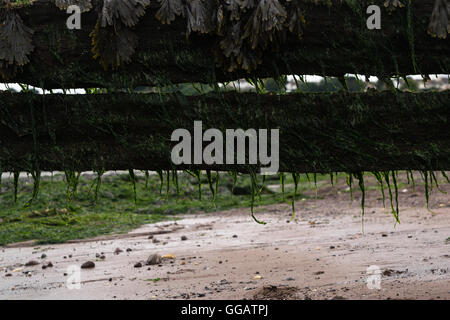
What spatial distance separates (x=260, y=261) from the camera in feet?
20.0

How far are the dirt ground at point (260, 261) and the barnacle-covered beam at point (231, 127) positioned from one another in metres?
1.34

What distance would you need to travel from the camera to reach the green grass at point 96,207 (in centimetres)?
965

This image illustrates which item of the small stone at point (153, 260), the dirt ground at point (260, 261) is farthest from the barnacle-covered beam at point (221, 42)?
the small stone at point (153, 260)

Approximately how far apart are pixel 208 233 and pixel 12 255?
324 cm

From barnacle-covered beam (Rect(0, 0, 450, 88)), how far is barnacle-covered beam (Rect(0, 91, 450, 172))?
18 centimetres

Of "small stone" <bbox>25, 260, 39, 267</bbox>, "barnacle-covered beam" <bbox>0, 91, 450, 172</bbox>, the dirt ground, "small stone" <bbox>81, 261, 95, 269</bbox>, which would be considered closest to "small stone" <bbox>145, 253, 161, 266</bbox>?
the dirt ground

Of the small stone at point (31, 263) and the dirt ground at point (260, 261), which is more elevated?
the dirt ground at point (260, 261)

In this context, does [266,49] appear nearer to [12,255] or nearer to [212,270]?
[212,270]

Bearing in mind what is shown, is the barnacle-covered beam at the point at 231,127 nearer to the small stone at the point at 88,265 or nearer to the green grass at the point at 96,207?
the small stone at the point at 88,265

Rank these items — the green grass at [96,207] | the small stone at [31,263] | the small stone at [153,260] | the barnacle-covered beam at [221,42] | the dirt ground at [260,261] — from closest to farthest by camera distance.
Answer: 1. the barnacle-covered beam at [221,42]
2. the dirt ground at [260,261]
3. the small stone at [153,260]
4. the small stone at [31,263]
5. the green grass at [96,207]

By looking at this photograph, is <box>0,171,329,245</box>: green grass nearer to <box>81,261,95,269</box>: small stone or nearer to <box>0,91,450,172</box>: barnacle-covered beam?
<box>81,261,95,269</box>: small stone

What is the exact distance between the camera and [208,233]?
8891 mm

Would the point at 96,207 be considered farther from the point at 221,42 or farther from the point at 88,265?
the point at 221,42

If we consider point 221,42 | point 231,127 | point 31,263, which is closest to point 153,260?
point 31,263
